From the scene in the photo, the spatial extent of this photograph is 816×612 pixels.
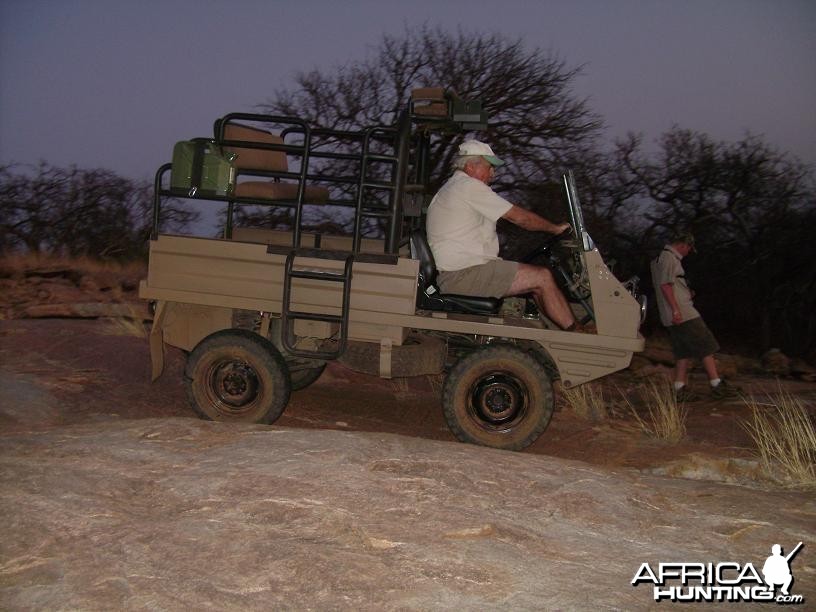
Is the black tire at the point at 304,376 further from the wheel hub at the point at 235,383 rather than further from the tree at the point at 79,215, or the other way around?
the tree at the point at 79,215

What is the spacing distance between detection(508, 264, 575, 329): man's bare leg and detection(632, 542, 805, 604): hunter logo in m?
2.41

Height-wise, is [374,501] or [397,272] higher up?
[397,272]

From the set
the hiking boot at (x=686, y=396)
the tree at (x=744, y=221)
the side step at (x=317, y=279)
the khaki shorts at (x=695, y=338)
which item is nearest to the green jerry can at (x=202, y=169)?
the side step at (x=317, y=279)

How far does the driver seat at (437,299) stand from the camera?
6.10 m

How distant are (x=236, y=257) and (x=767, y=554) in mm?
3721

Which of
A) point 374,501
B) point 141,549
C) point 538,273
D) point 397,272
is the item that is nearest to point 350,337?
point 397,272

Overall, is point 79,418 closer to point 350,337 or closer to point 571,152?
point 350,337

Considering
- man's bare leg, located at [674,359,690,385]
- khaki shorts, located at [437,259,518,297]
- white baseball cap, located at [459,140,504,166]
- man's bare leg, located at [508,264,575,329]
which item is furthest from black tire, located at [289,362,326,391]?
man's bare leg, located at [674,359,690,385]

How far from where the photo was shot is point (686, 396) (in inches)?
364

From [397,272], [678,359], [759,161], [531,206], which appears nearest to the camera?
[397,272]

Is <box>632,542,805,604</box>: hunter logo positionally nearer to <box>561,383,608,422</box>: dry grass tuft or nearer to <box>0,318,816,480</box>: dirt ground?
<box>0,318,816,480</box>: dirt ground

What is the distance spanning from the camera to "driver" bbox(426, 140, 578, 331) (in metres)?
5.98

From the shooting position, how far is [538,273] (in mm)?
6016

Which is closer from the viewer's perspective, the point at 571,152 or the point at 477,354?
the point at 477,354
